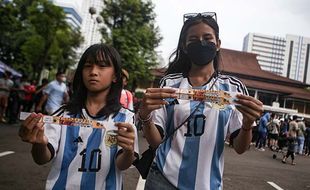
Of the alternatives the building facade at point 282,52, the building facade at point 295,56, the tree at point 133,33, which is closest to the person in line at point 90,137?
the tree at point 133,33

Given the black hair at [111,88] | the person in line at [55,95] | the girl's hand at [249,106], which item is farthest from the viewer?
the person in line at [55,95]

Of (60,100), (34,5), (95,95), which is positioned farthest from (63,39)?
(95,95)

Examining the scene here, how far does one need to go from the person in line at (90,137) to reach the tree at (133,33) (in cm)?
2297

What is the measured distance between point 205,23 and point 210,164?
2.67 ft

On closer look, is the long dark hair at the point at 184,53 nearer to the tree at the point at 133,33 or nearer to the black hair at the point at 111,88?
the black hair at the point at 111,88

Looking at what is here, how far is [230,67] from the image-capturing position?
1590 inches

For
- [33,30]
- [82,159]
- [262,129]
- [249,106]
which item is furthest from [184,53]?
[33,30]

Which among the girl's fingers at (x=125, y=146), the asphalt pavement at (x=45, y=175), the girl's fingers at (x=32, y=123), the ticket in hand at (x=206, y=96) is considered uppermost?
the ticket in hand at (x=206, y=96)

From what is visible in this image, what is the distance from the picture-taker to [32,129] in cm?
171

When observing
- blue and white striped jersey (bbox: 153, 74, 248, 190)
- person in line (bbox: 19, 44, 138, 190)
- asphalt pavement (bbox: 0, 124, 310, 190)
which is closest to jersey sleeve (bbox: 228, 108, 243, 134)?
blue and white striped jersey (bbox: 153, 74, 248, 190)

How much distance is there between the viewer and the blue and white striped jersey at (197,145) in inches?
72.1

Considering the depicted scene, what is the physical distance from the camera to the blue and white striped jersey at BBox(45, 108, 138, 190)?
186cm

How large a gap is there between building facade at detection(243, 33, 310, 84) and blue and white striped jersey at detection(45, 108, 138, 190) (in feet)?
450

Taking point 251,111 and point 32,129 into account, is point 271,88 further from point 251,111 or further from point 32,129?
point 32,129
